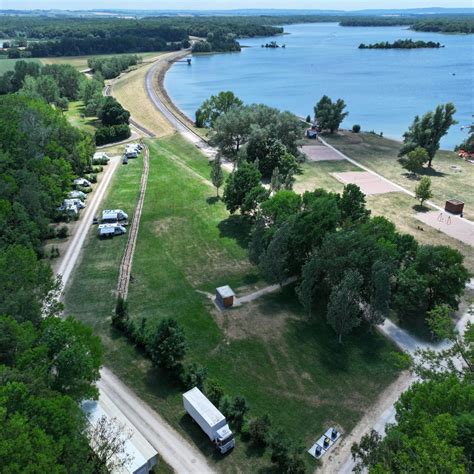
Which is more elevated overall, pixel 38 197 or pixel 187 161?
pixel 38 197

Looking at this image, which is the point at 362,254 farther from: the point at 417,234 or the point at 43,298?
the point at 43,298

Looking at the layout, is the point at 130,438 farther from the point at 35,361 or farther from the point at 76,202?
the point at 76,202

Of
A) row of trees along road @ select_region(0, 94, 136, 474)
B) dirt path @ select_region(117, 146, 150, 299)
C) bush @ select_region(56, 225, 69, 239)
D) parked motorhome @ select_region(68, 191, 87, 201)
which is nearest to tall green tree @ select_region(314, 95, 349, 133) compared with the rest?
dirt path @ select_region(117, 146, 150, 299)

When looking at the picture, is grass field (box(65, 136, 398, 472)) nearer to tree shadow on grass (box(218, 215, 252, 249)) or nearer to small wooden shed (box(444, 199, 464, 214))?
tree shadow on grass (box(218, 215, 252, 249))

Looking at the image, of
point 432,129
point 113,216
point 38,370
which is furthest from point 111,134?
point 38,370

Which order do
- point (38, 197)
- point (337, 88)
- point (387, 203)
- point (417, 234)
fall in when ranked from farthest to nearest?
point (337, 88) < point (387, 203) < point (417, 234) < point (38, 197)

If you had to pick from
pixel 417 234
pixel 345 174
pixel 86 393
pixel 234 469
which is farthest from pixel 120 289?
pixel 345 174

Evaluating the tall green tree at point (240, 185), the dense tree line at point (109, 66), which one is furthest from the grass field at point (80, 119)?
the tall green tree at point (240, 185)

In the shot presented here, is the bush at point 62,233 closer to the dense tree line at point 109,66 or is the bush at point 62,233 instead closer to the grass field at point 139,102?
the grass field at point 139,102
